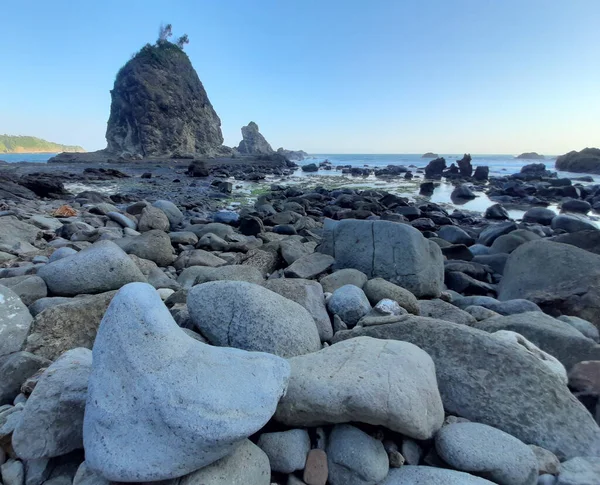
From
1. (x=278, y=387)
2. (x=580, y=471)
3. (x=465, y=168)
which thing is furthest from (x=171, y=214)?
(x=465, y=168)

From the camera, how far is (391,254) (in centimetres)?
451

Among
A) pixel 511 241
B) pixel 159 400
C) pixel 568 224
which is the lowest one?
pixel 568 224

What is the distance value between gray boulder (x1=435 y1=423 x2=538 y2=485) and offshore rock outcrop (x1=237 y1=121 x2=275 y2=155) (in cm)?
9163

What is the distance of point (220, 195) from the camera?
52.8ft

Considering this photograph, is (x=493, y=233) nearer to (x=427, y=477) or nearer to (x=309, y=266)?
(x=309, y=266)

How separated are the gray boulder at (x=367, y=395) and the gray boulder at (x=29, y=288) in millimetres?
2419

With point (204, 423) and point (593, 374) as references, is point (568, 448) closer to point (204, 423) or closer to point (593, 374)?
point (593, 374)

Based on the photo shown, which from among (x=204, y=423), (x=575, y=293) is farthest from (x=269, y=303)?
(x=575, y=293)

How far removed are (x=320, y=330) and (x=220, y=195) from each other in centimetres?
1405

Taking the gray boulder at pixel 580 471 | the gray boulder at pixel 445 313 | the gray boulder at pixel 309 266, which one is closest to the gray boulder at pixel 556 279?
the gray boulder at pixel 445 313

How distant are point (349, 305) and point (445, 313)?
91 cm

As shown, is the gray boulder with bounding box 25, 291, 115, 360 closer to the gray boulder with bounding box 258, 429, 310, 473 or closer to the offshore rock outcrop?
the gray boulder with bounding box 258, 429, 310, 473

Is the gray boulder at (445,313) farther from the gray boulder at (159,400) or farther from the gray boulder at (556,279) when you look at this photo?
the gray boulder at (159,400)

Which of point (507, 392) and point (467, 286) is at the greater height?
point (507, 392)
